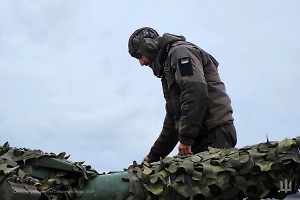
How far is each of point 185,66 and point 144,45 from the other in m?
0.77

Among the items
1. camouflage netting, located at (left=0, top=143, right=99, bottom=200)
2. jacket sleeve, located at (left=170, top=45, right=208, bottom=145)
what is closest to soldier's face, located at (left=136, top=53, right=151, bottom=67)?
jacket sleeve, located at (left=170, top=45, right=208, bottom=145)

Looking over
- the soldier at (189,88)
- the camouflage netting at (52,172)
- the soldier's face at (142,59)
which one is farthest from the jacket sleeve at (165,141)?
the camouflage netting at (52,172)

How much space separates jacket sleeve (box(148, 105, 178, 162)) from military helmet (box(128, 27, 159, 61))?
894 mm

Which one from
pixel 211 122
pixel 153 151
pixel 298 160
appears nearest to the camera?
pixel 298 160

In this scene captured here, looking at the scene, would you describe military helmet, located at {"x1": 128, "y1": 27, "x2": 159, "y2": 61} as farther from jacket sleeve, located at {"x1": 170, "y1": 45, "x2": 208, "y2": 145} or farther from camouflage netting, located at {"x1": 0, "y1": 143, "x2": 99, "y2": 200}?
camouflage netting, located at {"x1": 0, "y1": 143, "x2": 99, "y2": 200}

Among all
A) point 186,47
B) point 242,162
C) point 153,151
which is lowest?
point 242,162

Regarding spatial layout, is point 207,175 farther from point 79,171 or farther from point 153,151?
point 153,151

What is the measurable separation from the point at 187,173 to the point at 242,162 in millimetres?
449

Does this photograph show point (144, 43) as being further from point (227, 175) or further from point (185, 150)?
point (227, 175)

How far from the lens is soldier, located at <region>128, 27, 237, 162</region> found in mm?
5770

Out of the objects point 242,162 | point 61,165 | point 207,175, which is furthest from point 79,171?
point 242,162

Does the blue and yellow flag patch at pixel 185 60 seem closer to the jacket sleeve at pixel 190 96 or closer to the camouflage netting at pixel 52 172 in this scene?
the jacket sleeve at pixel 190 96

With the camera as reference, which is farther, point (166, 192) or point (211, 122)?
point (211, 122)

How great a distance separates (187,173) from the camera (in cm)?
416
